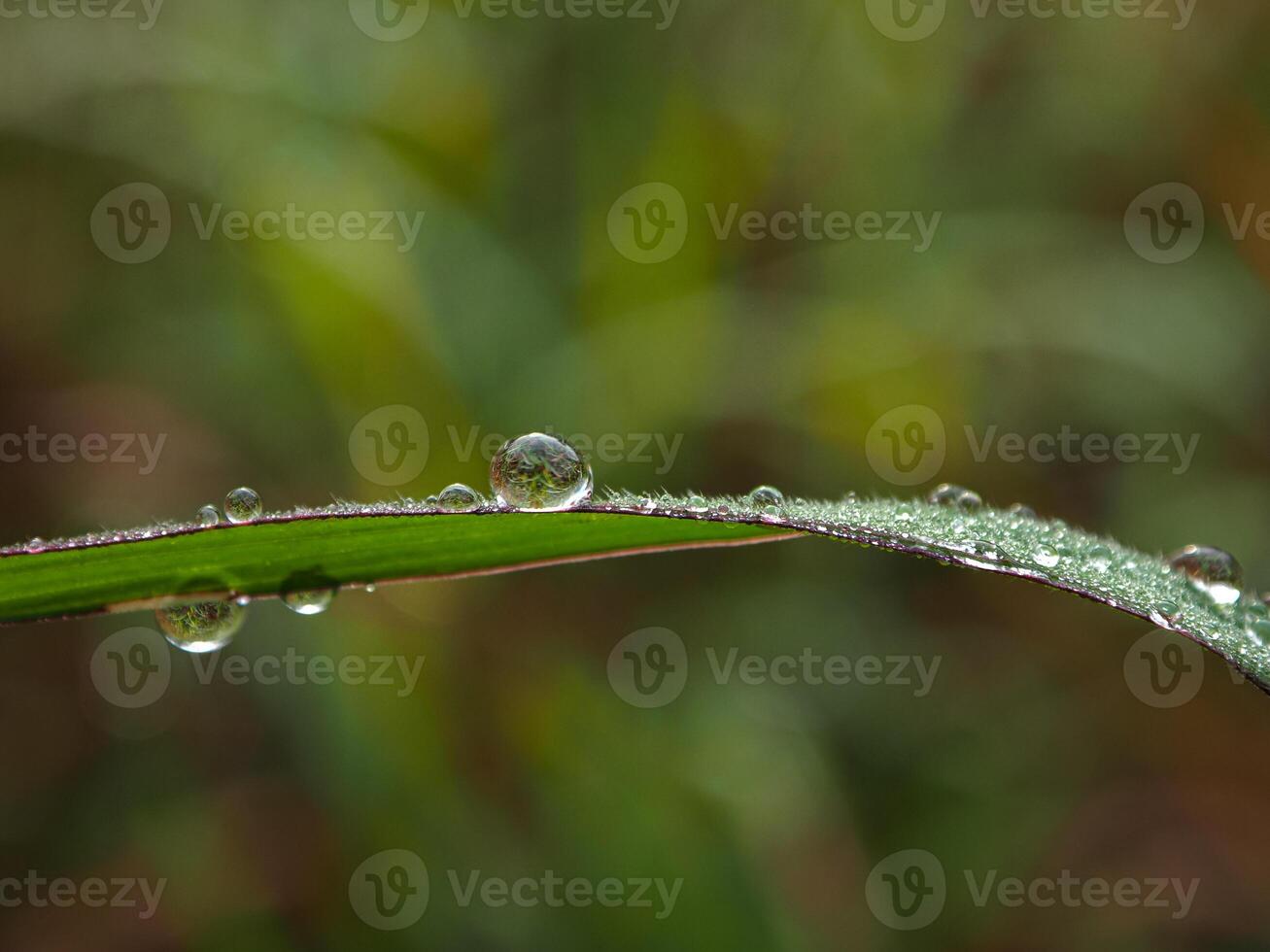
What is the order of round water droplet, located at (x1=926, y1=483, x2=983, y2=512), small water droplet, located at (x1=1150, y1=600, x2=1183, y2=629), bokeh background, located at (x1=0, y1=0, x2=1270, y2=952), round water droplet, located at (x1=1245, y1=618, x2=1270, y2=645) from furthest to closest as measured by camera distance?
bokeh background, located at (x1=0, y1=0, x2=1270, y2=952)
round water droplet, located at (x1=926, y1=483, x2=983, y2=512)
round water droplet, located at (x1=1245, y1=618, x2=1270, y2=645)
small water droplet, located at (x1=1150, y1=600, x2=1183, y2=629)

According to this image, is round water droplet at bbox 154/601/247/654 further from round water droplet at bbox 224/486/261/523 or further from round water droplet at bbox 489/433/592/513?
round water droplet at bbox 489/433/592/513

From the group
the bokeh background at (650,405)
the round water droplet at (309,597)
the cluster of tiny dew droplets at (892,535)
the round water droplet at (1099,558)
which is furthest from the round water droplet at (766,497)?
the bokeh background at (650,405)

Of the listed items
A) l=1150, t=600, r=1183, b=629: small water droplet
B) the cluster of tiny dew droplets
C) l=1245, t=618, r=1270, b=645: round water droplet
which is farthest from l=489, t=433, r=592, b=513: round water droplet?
l=1245, t=618, r=1270, b=645: round water droplet

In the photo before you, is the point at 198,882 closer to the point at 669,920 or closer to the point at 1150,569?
the point at 669,920

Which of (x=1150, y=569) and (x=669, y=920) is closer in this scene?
(x=1150, y=569)

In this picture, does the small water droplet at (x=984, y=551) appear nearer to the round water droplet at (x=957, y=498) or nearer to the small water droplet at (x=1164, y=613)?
the small water droplet at (x=1164, y=613)

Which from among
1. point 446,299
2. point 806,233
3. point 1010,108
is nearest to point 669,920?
point 446,299
